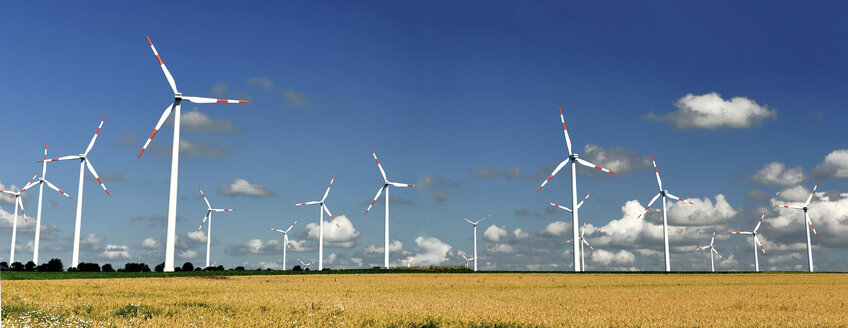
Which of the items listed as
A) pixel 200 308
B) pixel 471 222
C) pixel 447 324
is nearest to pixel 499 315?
pixel 447 324

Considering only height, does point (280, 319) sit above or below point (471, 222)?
below

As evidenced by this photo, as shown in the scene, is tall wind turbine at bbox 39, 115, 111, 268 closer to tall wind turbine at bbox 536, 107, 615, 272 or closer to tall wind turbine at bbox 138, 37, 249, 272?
tall wind turbine at bbox 138, 37, 249, 272

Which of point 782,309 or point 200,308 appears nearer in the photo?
point 200,308

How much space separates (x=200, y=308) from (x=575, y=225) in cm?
8621

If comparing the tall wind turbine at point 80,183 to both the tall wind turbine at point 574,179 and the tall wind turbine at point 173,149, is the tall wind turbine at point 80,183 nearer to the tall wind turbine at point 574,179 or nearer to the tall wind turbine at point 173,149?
the tall wind turbine at point 173,149

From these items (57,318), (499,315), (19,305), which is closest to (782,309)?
(499,315)

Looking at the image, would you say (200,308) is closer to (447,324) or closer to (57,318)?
(57,318)

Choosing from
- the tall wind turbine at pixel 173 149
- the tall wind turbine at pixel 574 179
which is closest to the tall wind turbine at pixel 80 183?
the tall wind turbine at pixel 173 149

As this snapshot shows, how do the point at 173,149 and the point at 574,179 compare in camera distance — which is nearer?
the point at 173,149

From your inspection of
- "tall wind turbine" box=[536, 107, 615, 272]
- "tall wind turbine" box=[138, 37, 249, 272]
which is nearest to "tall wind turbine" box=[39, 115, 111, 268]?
"tall wind turbine" box=[138, 37, 249, 272]

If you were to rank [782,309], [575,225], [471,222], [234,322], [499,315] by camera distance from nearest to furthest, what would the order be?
[234,322]
[499,315]
[782,309]
[575,225]
[471,222]

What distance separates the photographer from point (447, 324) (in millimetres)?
19906

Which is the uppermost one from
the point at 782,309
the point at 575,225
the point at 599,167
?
the point at 599,167

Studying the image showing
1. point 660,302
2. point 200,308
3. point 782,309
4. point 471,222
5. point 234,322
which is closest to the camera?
point 234,322
